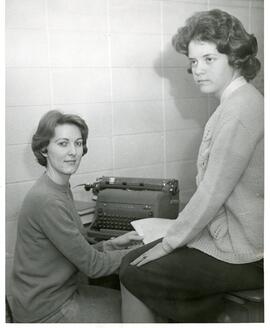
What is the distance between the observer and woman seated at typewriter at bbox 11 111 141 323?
1.33 meters

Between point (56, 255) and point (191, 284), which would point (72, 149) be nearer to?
point (56, 255)

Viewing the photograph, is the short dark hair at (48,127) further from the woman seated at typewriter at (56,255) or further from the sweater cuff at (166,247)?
the sweater cuff at (166,247)

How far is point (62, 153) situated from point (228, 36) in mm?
668

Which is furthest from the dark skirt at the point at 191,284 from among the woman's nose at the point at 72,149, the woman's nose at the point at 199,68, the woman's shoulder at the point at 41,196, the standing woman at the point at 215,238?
the woman's nose at the point at 199,68

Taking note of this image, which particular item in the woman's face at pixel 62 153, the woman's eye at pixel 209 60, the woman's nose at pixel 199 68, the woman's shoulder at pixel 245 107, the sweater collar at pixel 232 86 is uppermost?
the woman's eye at pixel 209 60

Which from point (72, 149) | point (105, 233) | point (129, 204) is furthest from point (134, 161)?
point (72, 149)

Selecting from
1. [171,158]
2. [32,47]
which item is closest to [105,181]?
[171,158]

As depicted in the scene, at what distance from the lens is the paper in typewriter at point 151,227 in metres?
1.45

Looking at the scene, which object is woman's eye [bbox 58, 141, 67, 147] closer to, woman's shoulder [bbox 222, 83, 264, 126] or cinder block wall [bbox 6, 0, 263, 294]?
cinder block wall [bbox 6, 0, 263, 294]

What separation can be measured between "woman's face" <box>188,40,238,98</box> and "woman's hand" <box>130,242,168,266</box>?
534 millimetres

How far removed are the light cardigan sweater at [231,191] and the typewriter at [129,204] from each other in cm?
38

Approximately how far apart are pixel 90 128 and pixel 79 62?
0.91 ft

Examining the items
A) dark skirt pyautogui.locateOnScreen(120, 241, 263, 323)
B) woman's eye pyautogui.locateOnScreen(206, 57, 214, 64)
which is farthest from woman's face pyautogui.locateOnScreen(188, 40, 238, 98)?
dark skirt pyautogui.locateOnScreen(120, 241, 263, 323)

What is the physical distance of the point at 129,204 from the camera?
1673 mm
